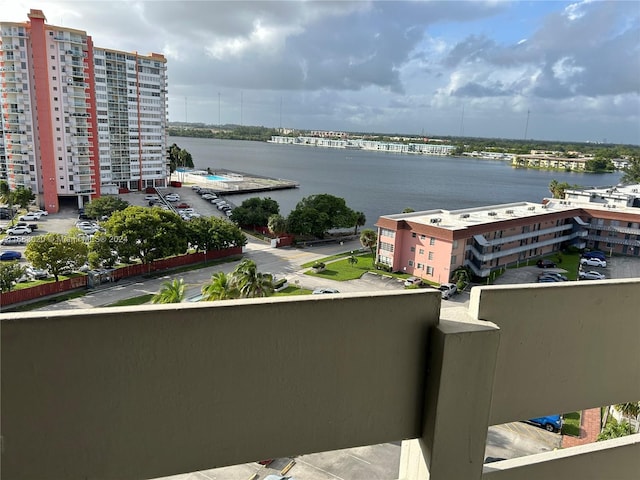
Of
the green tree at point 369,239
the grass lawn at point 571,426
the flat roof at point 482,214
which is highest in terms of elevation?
the flat roof at point 482,214

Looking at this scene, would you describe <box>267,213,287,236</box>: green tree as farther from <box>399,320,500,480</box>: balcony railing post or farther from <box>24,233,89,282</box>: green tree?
<box>399,320,500,480</box>: balcony railing post

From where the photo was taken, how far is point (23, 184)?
37156mm

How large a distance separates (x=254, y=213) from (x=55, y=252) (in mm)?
15327

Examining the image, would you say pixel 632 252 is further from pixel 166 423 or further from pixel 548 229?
pixel 166 423

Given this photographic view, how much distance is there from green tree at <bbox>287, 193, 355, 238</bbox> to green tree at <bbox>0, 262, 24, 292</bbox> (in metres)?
15.1

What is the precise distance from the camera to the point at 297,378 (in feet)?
5.08

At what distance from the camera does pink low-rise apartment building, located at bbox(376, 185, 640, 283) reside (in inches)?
895

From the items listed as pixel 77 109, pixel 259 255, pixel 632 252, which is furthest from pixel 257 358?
pixel 77 109

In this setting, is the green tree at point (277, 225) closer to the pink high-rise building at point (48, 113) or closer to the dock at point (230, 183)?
the pink high-rise building at point (48, 113)

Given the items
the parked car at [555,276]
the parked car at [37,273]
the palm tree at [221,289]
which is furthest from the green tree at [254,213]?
the palm tree at [221,289]

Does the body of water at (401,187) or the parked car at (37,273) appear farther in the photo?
the body of water at (401,187)

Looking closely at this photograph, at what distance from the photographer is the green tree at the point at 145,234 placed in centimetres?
2072

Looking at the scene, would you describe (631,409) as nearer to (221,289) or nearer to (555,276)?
(221,289)

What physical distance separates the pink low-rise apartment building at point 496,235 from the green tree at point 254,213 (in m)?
11.0
